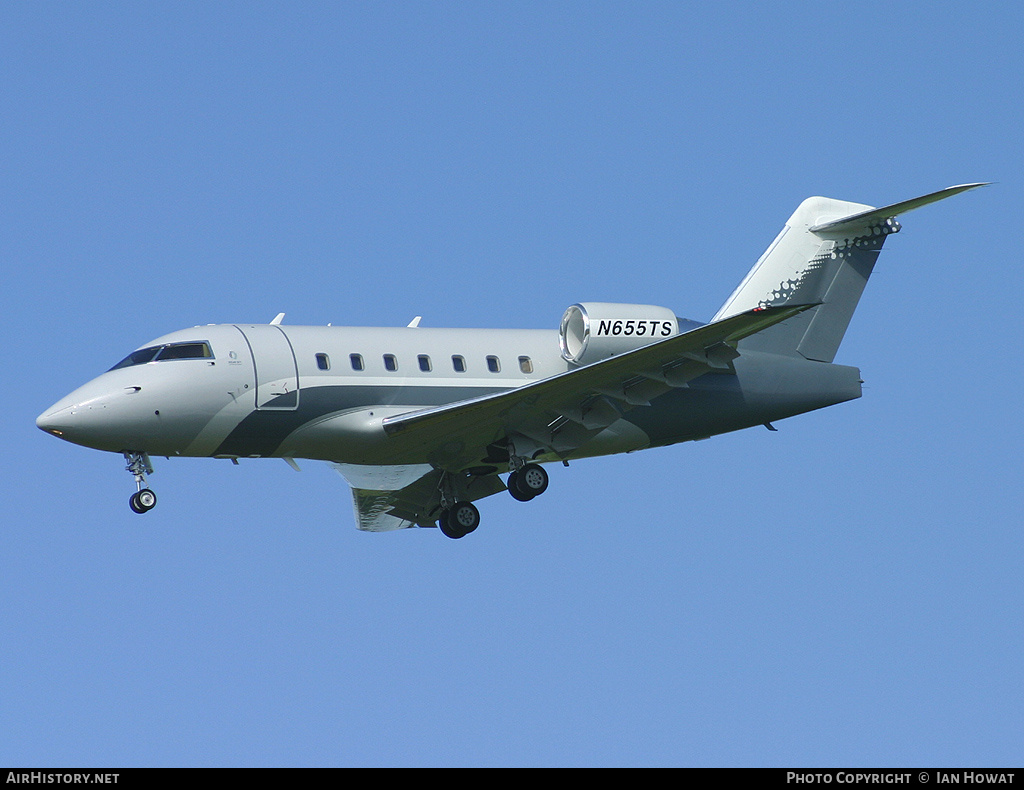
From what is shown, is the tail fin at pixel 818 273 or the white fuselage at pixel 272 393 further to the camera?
the tail fin at pixel 818 273

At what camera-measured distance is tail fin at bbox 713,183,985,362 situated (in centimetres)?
3045

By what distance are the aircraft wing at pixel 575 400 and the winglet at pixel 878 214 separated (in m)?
3.71

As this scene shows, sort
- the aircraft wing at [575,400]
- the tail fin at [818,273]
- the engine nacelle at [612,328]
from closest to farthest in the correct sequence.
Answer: the aircraft wing at [575,400]
the engine nacelle at [612,328]
the tail fin at [818,273]

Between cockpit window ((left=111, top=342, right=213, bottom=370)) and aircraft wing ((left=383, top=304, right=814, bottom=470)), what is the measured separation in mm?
3577

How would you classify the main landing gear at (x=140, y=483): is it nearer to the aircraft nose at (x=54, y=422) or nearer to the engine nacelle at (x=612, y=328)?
the aircraft nose at (x=54, y=422)

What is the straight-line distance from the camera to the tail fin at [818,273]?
30453 millimetres

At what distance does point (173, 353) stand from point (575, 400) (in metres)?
7.56

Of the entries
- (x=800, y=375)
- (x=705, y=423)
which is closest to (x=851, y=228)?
(x=800, y=375)

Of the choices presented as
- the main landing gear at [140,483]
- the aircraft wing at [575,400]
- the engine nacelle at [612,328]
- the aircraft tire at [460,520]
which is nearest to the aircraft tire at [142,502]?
the main landing gear at [140,483]

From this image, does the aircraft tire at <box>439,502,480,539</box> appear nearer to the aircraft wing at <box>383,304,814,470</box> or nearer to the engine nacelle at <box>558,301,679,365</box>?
the aircraft wing at <box>383,304,814,470</box>

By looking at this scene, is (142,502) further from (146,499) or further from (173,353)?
(173,353)
